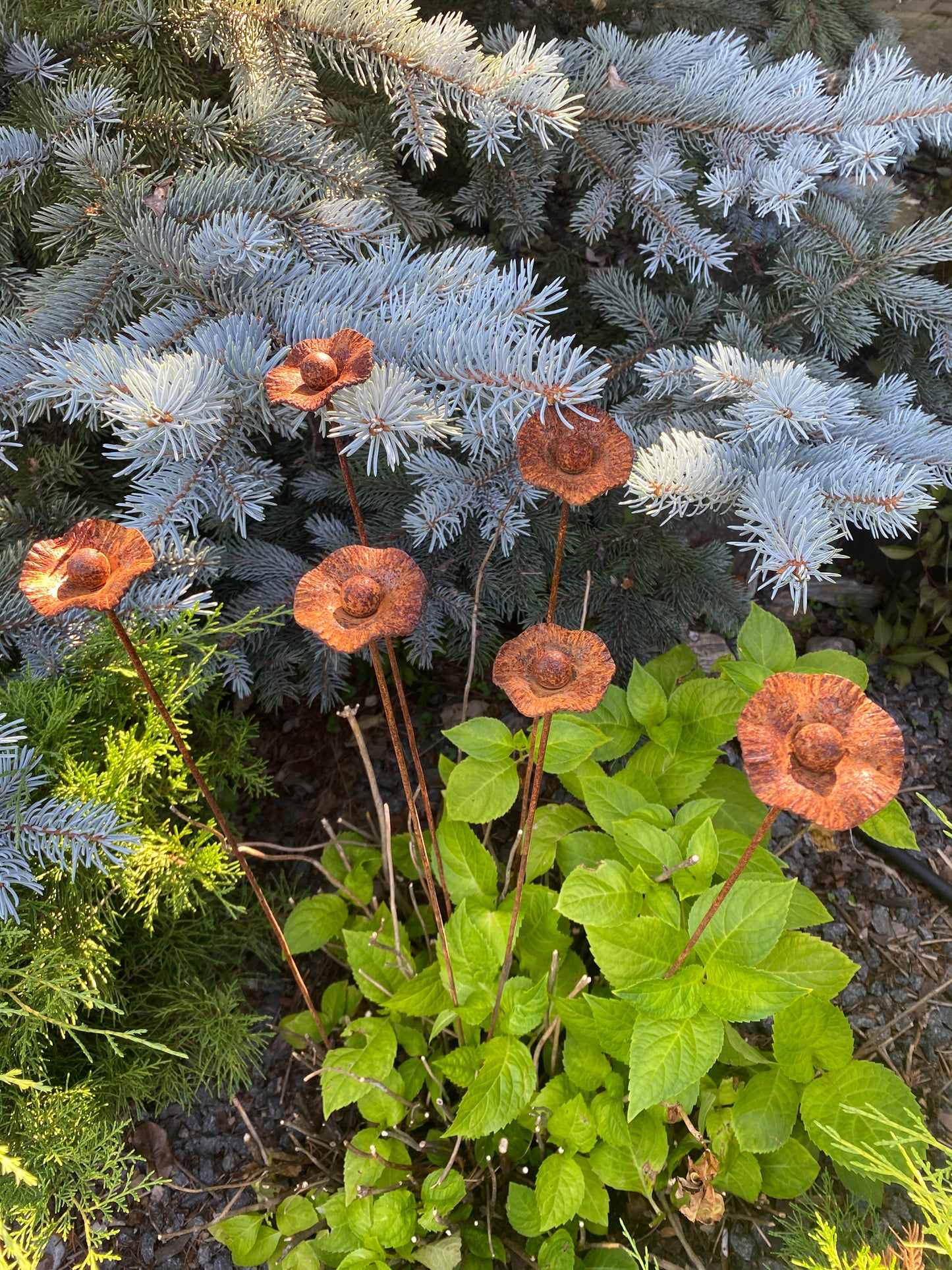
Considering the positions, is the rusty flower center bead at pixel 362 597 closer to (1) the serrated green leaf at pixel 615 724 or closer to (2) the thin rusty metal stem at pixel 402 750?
(2) the thin rusty metal stem at pixel 402 750

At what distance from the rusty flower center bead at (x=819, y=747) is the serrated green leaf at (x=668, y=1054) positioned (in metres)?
0.40

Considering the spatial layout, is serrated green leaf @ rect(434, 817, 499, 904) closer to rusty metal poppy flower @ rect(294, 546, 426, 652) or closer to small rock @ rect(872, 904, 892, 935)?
A: rusty metal poppy flower @ rect(294, 546, 426, 652)

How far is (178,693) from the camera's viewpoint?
3.24ft

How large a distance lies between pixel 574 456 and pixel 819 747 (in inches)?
12.3

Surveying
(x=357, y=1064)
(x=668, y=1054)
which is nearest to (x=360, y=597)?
(x=668, y=1054)

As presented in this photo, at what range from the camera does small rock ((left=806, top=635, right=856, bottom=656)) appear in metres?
1.72

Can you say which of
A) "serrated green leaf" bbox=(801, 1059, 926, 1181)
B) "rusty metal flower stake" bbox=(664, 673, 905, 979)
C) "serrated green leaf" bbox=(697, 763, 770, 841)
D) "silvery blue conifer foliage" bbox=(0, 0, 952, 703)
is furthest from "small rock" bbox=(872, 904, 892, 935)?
"rusty metal flower stake" bbox=(664, 673, 905, 979)

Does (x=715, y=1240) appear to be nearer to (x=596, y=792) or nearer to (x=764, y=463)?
(x=596, y=792)

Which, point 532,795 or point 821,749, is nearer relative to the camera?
point 821,749

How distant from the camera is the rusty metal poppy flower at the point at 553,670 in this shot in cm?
59

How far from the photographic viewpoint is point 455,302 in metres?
0.88

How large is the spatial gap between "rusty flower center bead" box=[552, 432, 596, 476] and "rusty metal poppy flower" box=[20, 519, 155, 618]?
34cm

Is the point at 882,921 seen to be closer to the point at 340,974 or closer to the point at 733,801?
the point at 733,801

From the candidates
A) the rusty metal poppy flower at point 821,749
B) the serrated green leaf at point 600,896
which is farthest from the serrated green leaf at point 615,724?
the rusty metal poppy flower at point 821,749
